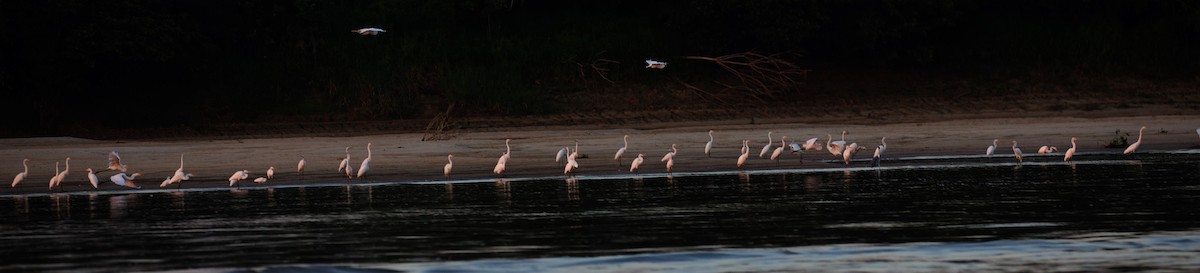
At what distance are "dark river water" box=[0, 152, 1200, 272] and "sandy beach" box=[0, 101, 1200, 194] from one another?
265 cm

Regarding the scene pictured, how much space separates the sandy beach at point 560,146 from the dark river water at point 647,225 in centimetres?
265

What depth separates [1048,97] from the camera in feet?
129

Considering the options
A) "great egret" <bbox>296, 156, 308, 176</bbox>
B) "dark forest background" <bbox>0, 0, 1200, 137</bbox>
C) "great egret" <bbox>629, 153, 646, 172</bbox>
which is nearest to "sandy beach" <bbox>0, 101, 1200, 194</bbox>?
"great egret" <bbox>296, 156, 308, 176</bbox>

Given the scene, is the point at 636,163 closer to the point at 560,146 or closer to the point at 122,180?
the point at 560,146

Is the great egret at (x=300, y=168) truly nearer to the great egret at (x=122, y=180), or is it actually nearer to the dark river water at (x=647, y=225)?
the dark river water at (x=647, y=225)

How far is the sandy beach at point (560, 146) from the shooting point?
27.4 m

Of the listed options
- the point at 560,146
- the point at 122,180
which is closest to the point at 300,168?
the point at 122,180

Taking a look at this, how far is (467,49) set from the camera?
142ft

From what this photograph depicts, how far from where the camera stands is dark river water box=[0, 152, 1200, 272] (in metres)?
14.7

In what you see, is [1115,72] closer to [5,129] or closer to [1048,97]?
[1048,97]

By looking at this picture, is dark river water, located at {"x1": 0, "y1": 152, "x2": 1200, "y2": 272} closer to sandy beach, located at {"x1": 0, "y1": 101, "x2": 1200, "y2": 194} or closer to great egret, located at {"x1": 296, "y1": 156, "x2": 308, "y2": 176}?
great egret, located at {"x1": 296, "y1": 156, "x2": 308, "y2": 176}

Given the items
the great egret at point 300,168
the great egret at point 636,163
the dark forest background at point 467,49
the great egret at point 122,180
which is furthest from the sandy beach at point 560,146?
the dark forest background at point 467,49

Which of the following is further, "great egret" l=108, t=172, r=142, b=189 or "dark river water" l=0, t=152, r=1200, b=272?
"great egret" l=108, t=172, r=142, b=189

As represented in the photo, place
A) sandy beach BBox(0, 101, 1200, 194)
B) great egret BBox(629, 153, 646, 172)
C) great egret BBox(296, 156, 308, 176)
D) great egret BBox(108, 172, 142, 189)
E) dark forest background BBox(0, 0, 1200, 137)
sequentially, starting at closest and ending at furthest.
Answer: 1. great egret BBox(108, 172, 142, 189)
2. great egret BBox(629, 153, 646, 172)
3. great egret BBox(296, 156, 308, 176)
4. sandy beach BBox(0, 101, 1200, 194)
5. dark forest background BBox(0, 0, 1200, 137)
